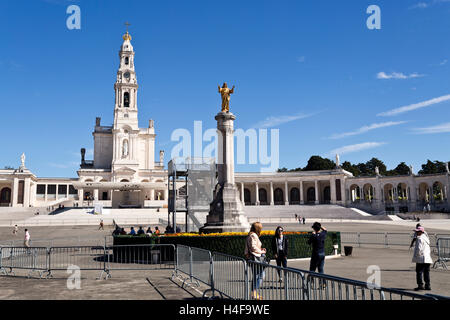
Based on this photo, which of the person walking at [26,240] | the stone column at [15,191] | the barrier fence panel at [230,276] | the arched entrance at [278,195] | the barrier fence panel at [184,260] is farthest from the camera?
the arched entrance at [278,195]

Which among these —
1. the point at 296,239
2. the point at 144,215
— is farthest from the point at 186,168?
the point at 144,215

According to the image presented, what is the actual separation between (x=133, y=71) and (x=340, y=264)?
80.8 meters

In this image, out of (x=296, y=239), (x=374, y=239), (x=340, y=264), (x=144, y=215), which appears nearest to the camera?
(x=340, y=264)

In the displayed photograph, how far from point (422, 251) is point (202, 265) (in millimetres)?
5978

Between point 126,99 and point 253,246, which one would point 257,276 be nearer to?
point 253,246

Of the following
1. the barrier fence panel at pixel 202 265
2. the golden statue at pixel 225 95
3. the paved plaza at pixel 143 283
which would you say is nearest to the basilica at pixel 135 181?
the golden statue at pixel 225 95

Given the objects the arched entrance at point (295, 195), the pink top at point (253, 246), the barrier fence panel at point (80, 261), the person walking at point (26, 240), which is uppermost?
the arched entrance at point (295, 195)

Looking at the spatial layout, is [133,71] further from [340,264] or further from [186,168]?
[340,264]

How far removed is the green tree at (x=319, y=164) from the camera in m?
110

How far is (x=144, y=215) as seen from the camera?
56.7 metres

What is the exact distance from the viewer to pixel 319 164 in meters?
111

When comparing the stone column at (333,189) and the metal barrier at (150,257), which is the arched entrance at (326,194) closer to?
the stone column at (333,189)

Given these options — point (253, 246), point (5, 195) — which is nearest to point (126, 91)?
point (5, 195)

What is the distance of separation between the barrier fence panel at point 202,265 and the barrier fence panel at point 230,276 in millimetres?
248
